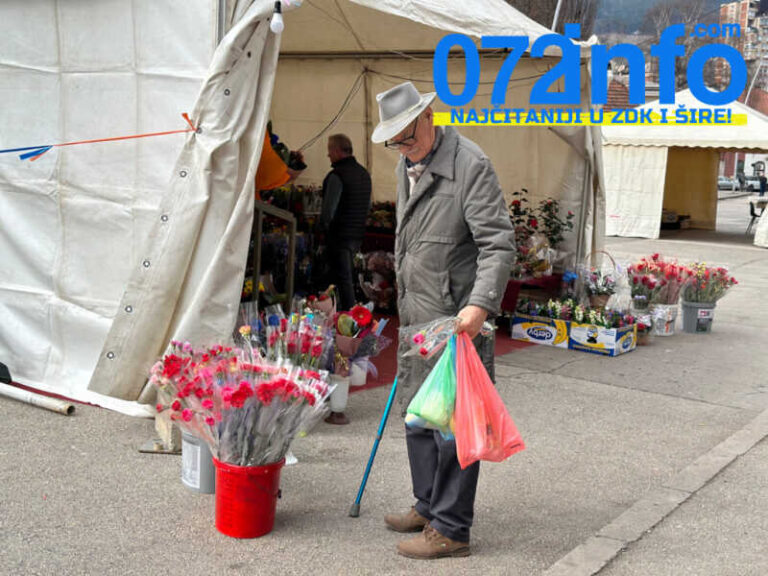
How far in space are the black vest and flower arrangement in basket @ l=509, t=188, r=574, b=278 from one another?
1.72 metres

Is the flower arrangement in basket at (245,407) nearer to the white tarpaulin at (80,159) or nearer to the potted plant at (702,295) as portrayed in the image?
the white tarpaulin at (80,159)

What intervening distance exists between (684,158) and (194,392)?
21.5 metres

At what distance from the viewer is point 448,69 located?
1028cm

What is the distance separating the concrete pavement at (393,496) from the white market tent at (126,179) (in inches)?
23.6

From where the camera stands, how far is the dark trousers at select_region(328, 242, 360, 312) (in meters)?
8.52

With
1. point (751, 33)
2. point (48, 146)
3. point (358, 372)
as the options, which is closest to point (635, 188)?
point (358, 372)

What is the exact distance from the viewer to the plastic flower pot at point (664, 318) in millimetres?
9266

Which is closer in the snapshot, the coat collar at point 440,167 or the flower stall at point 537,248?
the coat collar at point 440,167

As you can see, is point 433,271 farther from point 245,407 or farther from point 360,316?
point 360,316

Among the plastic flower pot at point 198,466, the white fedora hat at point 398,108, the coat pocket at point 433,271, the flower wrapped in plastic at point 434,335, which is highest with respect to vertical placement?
the white fedora hat at point 398,108

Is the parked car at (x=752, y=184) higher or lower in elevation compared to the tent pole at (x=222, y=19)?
lower

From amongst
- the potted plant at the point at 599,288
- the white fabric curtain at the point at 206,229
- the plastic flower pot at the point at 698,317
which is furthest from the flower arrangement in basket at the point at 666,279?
the white fabric curtain at the point at 206,229

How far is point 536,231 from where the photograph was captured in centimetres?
995

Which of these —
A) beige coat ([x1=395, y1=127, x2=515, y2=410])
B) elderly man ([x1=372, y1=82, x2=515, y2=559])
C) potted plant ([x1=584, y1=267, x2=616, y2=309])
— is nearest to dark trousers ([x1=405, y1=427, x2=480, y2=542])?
elderly man ([x1=372, y1=82, x2=515, y2=559])
